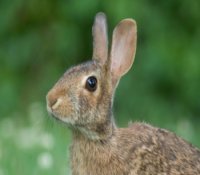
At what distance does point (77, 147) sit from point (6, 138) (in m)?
2.10

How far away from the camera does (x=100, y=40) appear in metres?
6.81

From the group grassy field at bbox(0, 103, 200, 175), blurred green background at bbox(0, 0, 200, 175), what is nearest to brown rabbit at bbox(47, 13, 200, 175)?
grassy field at bbox(0, 103, 200, 175)

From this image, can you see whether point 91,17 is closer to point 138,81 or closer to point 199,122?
point 138,81

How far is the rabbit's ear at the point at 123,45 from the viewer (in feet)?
22.1

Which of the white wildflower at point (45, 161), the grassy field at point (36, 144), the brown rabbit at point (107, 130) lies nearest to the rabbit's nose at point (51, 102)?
the brown rabbit at point (107, 130)

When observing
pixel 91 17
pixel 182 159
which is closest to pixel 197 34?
pixel 91 17

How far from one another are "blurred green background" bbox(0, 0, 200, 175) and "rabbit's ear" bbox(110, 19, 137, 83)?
332 cm

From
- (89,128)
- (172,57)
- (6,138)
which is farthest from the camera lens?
(172,57)

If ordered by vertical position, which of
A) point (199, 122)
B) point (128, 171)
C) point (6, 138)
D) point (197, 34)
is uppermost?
point (197, 34)

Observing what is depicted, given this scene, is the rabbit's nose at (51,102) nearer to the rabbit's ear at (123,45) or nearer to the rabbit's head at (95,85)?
the rabbit's head at (95,85)

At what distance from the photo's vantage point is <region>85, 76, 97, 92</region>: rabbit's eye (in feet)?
20.8

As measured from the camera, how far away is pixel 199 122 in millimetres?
10781

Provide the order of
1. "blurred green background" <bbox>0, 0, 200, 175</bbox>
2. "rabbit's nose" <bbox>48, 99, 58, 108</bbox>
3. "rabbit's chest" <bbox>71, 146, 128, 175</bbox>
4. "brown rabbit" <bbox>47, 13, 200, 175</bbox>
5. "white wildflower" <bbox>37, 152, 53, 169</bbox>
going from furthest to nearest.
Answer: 1. "blurred green background" <bbox>0, 0, 200, 175</bbox>
2. "white wildflower" <bbox>37, 152, 53, 169</bbox>
3. "rabbit's chest" <bbox>71, 146, 128, 175</bbox>
4. "brown rabbit" <bbox>47, 13, 200, 175</bbox>
5. "rabbit's nose" <bbox>48, 99, 58, 108</bbox>

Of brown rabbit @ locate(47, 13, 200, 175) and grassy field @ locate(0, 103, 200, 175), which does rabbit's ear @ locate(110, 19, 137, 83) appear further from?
grassy field @ locate(0, 103, 200, 175)
